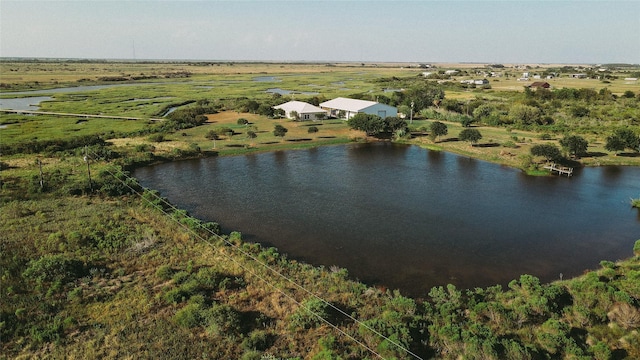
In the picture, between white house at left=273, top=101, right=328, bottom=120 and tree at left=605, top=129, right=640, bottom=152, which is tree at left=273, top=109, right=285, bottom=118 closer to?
white house at left=273, top=101, right=328, bottom=120

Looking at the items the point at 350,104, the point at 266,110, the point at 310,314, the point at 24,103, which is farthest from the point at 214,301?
the point at 24,103

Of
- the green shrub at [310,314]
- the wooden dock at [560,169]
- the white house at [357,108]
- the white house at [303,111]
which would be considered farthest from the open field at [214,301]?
the white house at [357,108]

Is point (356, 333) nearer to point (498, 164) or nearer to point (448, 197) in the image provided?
point (448, 197)

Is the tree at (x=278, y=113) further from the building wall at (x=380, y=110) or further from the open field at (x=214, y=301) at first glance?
the open field at (x=214, y=301)

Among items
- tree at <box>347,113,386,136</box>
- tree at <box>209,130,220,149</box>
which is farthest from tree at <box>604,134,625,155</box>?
tree at <box>209,130,220,149</box>

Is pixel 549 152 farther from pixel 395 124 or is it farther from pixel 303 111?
pixel 303 111

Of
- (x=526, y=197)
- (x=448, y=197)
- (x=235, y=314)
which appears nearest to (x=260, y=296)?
(x=235, y=314)
